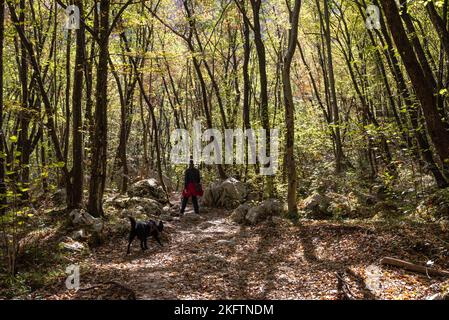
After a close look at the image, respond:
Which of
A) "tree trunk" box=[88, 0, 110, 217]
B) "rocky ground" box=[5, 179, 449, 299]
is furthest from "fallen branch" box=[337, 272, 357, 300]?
"tree trunk" box=[88, 0, 110, 217]

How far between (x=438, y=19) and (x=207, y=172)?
20.9 meters

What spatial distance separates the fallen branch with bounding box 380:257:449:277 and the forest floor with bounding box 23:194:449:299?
105 mm

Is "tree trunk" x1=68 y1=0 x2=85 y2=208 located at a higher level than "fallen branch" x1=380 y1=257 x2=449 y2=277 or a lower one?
higher

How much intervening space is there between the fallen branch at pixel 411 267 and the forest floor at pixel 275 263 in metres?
0.10

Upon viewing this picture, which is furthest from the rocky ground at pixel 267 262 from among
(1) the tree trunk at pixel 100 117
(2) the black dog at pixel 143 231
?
(1) the tree trunk at pixel 100 117

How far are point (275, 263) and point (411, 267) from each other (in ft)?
8.89

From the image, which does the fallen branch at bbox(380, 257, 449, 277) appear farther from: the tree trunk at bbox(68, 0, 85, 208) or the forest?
the tree trunk at bbox(68, 0, 85, 208)

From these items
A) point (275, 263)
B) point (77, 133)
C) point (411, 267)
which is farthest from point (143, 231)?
point (411, 267)

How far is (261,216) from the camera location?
12.1 meters

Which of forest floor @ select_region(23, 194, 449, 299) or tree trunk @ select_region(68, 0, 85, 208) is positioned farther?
tree trunk @ select_region(68, 0, 85, 208)

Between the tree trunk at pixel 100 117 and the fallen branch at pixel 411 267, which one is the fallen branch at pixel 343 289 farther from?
the tree trunk at pixel 100 117

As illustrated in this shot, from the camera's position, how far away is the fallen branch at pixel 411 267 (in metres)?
5.91

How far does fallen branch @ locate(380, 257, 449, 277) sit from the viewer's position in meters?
5.91
